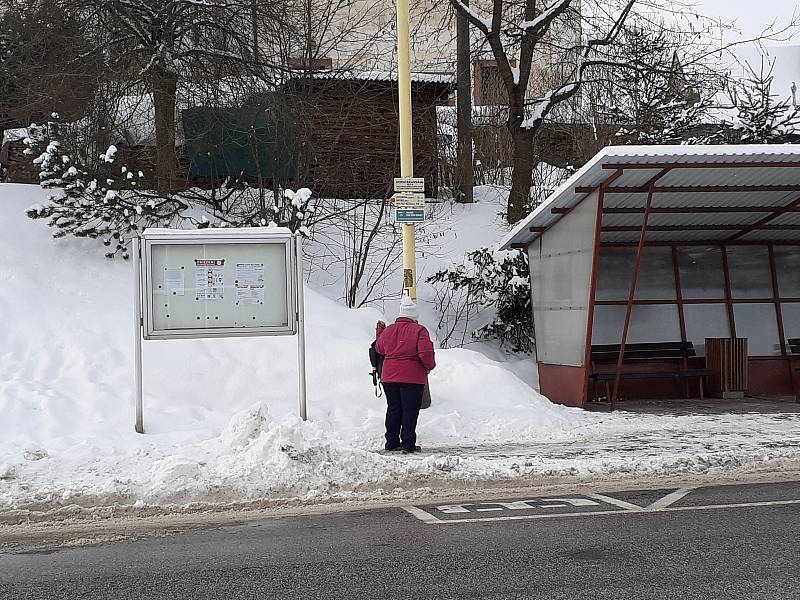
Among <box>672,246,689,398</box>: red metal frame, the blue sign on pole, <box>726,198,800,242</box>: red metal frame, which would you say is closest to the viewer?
the blue sign on pole

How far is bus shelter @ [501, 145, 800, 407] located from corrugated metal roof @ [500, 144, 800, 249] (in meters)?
0.03

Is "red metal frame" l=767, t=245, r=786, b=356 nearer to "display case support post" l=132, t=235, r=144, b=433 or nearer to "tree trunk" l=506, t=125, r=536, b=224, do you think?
"tree trunk" l=506, t=125, r=536, b=224

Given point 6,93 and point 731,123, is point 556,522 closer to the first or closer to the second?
point 6,93

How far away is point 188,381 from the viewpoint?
40.2 ft

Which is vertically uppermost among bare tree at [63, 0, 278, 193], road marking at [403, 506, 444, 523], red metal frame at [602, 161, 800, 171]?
bare tree at [63, 0, 278, 193]

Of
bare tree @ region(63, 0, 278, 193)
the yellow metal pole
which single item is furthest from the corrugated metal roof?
bare tree @ region(63, 0, 278, 193)

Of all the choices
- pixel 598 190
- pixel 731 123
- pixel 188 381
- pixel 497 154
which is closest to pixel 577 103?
pixel 497 154

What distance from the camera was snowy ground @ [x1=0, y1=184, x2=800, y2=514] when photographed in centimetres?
867

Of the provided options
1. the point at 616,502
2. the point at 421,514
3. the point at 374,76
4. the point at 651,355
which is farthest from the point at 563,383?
the point at 374,76

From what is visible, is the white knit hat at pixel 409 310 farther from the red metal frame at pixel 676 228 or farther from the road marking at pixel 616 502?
the red metal frame at pixel 676 228

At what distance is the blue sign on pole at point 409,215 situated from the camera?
11500 millimetres

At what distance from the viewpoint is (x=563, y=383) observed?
14.6 m

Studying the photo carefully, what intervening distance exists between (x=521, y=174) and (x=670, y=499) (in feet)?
45.6

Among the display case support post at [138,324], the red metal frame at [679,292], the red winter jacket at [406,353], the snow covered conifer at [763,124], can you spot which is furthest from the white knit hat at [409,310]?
the snow covered conifer at [763,124]
